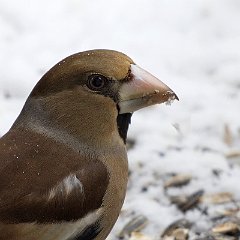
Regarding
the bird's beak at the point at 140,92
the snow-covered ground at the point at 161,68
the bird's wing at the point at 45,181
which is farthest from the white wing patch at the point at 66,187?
the snow-covered ground at the point at 161,68

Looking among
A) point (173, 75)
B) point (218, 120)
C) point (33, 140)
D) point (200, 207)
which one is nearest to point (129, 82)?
point (33, 140)

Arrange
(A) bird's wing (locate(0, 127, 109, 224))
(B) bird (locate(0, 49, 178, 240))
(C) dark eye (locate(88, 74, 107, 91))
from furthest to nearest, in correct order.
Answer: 1. (C) dark eye (locate(88, 74, 107, 91))
2. (B) bird (locate(0, 49, 178, 240))
3. (A) bird's wing (locate(0, 127, 109, 224))

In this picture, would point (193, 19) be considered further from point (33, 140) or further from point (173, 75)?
point (33, 140)

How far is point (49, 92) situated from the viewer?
3.48 meters

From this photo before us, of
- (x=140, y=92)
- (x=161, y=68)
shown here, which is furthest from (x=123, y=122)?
(x=161, y=68)

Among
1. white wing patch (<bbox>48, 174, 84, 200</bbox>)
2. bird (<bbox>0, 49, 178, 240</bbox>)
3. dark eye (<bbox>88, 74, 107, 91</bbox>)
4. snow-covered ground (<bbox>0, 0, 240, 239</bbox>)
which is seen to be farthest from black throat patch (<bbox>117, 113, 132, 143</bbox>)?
snow-covered ground (<bbox>0, 0, 240, 239</bbox>)

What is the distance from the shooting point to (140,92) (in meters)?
3.48

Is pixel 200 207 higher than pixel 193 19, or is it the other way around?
pixel 193 19

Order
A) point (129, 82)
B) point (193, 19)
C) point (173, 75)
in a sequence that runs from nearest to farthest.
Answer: point (129, 82) → point (173, 75) → point (193, 19)

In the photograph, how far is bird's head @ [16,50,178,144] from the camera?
3.45 m

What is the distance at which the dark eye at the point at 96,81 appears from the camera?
11.3ft

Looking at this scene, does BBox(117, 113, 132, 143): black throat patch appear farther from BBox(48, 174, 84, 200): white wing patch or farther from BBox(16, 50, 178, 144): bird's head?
BBox(48, 174, 84, 200): white wing patch

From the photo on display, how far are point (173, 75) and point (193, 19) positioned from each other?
0.59 meters

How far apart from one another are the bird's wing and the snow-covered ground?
105cm
